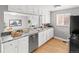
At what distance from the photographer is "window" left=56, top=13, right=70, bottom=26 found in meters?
1.65

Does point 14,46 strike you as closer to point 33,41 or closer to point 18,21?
point 18,21

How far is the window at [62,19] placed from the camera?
1654 mm

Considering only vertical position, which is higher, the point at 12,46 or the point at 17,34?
the point at 17,34

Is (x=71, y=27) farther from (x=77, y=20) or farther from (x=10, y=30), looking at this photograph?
(x=10, y=30)

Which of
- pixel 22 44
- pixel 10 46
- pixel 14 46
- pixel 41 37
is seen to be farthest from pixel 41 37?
pixel 10 46

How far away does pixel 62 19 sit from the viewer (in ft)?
5.57

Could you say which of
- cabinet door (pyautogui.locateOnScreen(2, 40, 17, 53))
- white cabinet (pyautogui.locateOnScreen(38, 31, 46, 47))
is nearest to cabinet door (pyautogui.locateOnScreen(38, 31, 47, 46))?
white cabinet (pyautogui.locateOnScreen(38, 31, 46, 47))

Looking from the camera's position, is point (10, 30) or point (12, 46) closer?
point (10, 30)

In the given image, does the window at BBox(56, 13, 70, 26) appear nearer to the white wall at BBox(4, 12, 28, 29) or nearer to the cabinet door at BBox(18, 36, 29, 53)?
the white wall at BBox(4, 12, 28, 29)

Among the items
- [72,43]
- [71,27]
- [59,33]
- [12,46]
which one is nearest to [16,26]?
[12,46]
